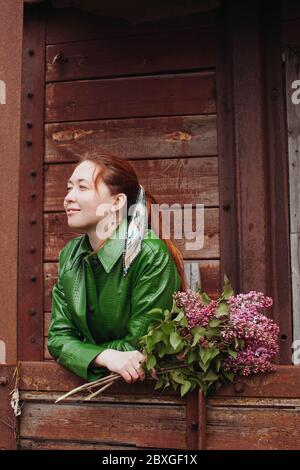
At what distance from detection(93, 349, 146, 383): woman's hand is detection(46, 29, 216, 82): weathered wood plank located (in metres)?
2.16

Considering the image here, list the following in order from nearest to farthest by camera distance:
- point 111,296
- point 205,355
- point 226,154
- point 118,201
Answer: point 205,355 → point 111,296 → point 118,201 → point 226,154

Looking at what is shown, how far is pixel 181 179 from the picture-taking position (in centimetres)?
394

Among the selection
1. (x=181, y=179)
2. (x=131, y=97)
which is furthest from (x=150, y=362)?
(x=131, y=97)

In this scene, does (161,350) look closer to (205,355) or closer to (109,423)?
(205,355)

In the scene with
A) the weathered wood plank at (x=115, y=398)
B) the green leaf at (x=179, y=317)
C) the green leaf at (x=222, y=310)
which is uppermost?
the green leaf at (x=222, y=310)

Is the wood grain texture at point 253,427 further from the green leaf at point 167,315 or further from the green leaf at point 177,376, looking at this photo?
the green leaf at point 167,315

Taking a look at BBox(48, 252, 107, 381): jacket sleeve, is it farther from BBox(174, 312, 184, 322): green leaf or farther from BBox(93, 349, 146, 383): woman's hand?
BBox(174, 312, 184, 322): green leaf

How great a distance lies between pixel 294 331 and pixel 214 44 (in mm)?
1817

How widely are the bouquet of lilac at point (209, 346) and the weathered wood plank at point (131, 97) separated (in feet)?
5.99

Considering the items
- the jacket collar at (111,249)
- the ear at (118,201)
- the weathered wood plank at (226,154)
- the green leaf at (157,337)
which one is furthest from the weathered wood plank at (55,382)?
the weathered wood plank at (226,154)

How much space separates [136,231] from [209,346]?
65cm

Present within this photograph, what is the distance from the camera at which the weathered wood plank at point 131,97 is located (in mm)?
3941
